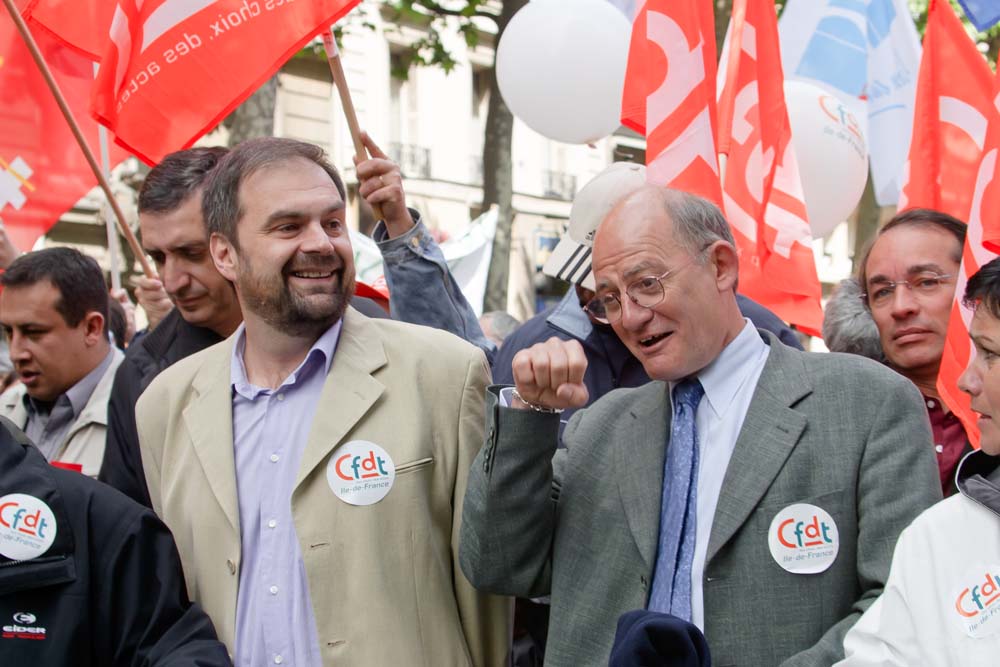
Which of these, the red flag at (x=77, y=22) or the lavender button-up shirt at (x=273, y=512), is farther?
the red flag at (x=77, y=22)

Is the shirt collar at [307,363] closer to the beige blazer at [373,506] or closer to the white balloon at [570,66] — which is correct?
the beige blazer at [373,506]

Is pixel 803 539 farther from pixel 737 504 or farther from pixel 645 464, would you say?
pixel 645 464

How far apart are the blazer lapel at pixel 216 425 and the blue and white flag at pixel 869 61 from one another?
5.30m

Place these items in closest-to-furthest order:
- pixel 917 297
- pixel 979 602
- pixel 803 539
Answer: pixel 979 602
pixel 803 539
pixel 917 297

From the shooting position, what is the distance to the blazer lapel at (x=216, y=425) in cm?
275

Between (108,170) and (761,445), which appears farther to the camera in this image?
(108,170)

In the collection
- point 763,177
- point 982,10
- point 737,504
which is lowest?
point 737,504

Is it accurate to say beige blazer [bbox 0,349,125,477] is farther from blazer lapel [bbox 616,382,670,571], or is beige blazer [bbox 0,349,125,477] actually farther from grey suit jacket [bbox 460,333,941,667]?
blazer lapel [bbox 616,382,670,571]

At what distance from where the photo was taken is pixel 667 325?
2.57 m

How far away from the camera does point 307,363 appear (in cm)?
290

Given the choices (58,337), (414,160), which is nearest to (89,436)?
(58,337)

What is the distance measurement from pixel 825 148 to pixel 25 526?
5.23m

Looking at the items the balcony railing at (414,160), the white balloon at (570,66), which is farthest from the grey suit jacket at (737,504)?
the balcony railing at (414,160)

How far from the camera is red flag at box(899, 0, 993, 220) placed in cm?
477
